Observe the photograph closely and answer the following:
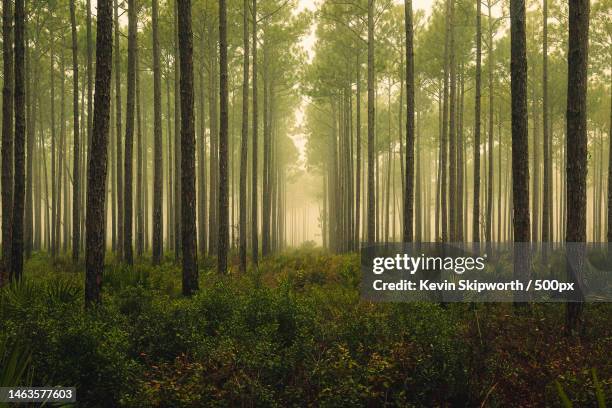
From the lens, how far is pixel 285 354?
5.83 metres

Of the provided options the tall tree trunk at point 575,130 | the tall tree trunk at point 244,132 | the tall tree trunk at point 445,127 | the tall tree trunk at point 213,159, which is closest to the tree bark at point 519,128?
the tall tree trunk at point 575,130

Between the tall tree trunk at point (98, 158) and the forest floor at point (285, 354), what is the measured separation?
1.80 feet

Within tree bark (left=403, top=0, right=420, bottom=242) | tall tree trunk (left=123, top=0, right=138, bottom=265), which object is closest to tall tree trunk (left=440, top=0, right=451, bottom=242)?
tree bark (left=403, top=0, right=420, bottom=242)

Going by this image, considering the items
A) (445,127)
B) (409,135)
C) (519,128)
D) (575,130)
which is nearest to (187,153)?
(409,135)

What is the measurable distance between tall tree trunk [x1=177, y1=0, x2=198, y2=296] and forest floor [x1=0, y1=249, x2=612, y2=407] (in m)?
1.37

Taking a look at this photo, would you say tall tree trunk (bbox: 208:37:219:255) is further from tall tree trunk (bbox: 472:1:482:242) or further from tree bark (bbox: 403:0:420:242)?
tall tree trunk (bbox: 472:1:482:242)

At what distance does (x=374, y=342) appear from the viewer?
21.1 ft

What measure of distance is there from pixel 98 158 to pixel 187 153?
2010 mm

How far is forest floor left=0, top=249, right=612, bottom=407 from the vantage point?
499 centimetres

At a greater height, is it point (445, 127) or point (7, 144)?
point (445, 127)

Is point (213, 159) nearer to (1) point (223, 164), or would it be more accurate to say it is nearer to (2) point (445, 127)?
(1) point (223, 164)

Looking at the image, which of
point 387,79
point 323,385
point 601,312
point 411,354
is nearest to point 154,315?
point 323,385

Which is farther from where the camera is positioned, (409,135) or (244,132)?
(244,132)

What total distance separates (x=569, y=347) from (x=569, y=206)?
7.16 ft
